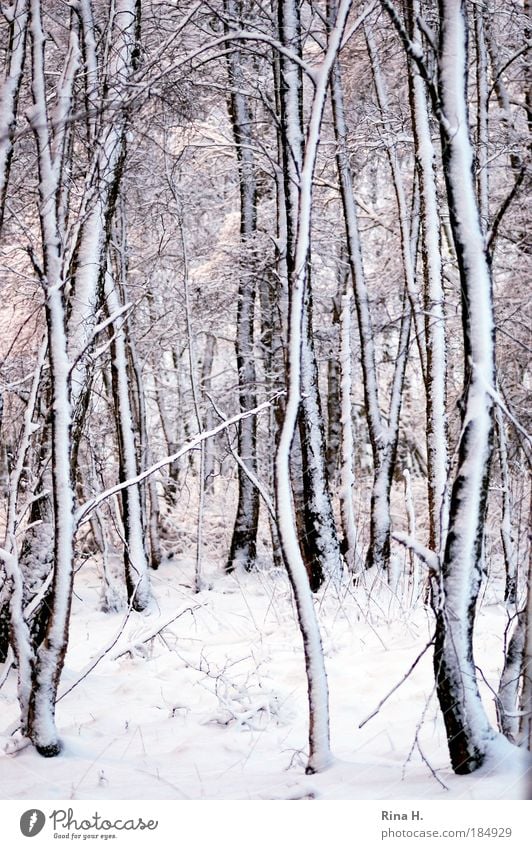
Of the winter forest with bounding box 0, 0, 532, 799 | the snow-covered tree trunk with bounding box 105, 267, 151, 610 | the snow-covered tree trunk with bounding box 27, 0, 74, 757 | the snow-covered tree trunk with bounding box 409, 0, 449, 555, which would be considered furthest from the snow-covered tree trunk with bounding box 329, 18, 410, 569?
the snow-covered tree trunk with bounding box 27, 0, 74, 757

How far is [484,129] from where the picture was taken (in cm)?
513

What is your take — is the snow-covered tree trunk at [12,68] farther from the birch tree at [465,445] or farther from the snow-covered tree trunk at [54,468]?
the birch tree at [465,445]

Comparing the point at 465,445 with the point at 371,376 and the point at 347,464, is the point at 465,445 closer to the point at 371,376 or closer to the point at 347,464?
the point at 347,464

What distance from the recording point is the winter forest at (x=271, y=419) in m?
2.58

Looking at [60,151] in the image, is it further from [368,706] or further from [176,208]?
[176,208]

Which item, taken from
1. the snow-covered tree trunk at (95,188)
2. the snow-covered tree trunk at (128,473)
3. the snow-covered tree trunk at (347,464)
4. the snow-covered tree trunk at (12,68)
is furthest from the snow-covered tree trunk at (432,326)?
the snow-covered tree trunk at (128,473)

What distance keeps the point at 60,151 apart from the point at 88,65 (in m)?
0.42

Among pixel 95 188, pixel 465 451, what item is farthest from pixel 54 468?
pixel 465 451
